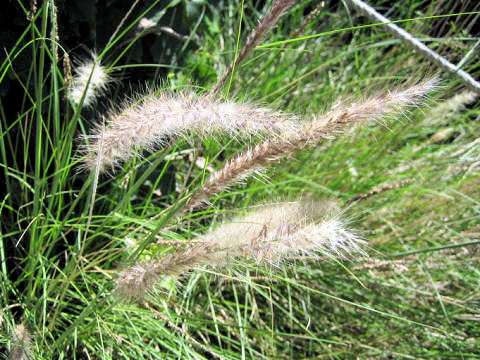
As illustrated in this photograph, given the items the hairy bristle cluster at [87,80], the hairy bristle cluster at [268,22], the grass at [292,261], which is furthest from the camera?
the grass at [292,261]

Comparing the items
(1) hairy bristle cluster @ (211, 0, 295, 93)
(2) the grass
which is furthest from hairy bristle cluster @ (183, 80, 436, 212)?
(2) the grass

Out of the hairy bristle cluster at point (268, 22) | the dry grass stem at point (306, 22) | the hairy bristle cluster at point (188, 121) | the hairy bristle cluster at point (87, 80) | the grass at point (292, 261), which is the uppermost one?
the hairy bristle cluster at point (268, 22)

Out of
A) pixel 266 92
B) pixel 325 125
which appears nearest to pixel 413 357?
pixel 325 125

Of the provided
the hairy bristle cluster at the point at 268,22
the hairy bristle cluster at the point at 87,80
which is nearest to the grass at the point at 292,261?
the hairy bristle cluster at the point at 87,80

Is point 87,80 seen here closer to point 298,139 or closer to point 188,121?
point 188,121

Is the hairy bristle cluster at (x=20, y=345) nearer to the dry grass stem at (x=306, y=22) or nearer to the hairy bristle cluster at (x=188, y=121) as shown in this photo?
the hairy bristle cluster at (x=188, y=121)

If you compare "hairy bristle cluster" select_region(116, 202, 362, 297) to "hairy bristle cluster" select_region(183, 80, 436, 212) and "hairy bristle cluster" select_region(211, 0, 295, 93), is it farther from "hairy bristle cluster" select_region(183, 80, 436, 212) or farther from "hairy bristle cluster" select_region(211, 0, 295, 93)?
"hairy bristle cluster" select_region(211, 0, 295, 93)

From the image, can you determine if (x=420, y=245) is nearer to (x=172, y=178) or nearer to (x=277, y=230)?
(x=172, y=178)
